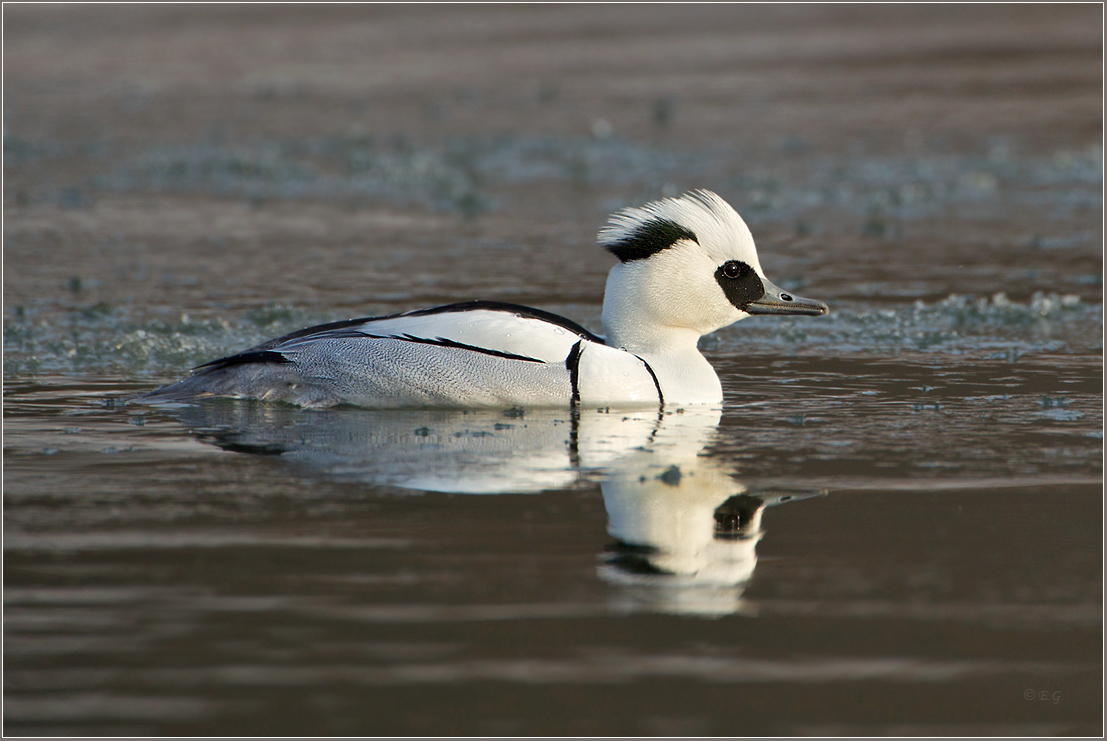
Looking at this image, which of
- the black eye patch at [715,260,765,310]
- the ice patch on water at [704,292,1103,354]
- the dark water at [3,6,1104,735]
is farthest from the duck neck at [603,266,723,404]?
the ice patch on water at [704,292,1103,354]

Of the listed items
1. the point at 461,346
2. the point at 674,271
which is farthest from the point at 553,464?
the point at 674,271

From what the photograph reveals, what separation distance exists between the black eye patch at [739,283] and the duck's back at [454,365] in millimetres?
679

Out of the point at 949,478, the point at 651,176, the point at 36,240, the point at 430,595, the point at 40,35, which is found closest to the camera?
the point at 430,595

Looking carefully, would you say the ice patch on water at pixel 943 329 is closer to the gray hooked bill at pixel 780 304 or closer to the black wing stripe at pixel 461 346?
the gray hooked bill at pixel 780 304

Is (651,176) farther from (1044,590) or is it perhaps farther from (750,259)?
(1044,590)

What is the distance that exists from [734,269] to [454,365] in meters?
1.67

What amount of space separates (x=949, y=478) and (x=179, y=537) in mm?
3211

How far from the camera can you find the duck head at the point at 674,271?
7492 mm

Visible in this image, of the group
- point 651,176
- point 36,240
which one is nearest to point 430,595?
point 36,240

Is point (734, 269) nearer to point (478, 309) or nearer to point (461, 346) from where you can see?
point (478, 309)

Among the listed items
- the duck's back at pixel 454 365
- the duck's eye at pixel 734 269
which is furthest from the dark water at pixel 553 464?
the duck's eye at pixel 734 269

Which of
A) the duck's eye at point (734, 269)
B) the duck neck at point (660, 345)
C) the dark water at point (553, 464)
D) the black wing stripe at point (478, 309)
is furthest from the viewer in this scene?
the duck's eye at point (734, 269)

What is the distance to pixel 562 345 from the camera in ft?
23.7

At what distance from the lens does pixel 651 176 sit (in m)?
15.5
